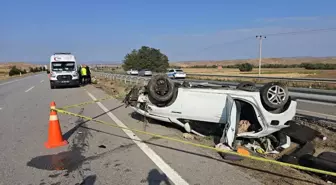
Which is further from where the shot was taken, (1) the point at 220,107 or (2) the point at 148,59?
(2) the point at 148,59

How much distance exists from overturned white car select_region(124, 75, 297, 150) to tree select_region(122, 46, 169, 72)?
71207mm

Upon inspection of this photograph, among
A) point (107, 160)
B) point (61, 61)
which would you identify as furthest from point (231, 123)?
point (61, 61)

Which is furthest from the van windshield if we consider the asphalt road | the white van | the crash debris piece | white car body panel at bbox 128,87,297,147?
the crash debris piece

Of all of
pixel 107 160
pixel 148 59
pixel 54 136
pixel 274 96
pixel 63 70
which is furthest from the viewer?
pixel 148 59

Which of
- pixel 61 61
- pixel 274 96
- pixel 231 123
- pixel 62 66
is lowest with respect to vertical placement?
pixel 231 123

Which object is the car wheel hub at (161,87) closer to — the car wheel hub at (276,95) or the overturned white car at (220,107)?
the overturned white car at (220,107)

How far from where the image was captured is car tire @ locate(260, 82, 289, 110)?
17.3 feet

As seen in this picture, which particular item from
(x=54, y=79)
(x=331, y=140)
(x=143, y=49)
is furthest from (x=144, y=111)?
(x=143, y=49)

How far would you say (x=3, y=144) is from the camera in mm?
6043

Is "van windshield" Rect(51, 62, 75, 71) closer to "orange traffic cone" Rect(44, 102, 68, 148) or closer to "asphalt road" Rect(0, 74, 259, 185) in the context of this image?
"asphalt road" Rect(0, 74, 259, 185)

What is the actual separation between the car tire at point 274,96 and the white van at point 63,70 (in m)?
18.6

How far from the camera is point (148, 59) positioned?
263 ft

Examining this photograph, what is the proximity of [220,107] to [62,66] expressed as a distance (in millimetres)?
18637

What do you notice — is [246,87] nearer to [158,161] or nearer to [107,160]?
[158,161]
